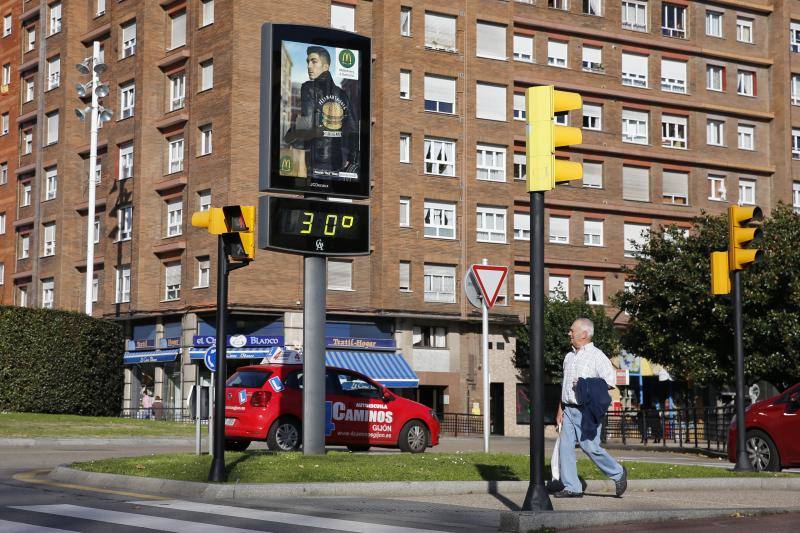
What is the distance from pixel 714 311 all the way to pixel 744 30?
30384 mm

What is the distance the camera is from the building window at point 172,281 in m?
51.5

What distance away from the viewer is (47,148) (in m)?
59.4

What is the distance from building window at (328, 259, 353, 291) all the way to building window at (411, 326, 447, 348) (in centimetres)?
339

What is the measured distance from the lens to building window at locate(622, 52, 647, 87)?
57375 millimetres

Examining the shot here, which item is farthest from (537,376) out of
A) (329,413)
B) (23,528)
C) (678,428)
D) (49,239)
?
(49,239)

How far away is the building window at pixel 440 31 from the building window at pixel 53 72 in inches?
705

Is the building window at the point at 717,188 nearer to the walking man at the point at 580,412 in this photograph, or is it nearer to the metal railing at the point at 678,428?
the metal railing at the point at 678,428

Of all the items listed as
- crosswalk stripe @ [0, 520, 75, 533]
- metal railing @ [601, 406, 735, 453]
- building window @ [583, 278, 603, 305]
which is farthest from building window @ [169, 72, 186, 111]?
crosswalk stripe @ [0, 520, 75, 533]

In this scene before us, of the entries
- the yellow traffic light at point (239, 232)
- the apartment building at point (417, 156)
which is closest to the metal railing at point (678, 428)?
the apartment building at point (417, 156)

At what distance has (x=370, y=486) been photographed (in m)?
13.7

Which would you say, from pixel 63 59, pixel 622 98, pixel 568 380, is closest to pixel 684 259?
pixel 622 98

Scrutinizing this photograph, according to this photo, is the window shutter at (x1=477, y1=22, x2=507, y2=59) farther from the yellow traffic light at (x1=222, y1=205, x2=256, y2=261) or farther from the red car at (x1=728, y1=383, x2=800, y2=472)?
the yellow traffic light at (x1=222, y1=205, x2=256, y2=261)

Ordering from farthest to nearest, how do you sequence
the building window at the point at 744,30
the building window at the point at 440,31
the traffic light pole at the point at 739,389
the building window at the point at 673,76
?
the building window at the point at 744,30, the building window at the point at 673,76, the building window at the point at 440,31, the traffic light pole at the point at 739,389

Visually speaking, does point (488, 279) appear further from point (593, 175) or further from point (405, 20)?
point (593, 175)
